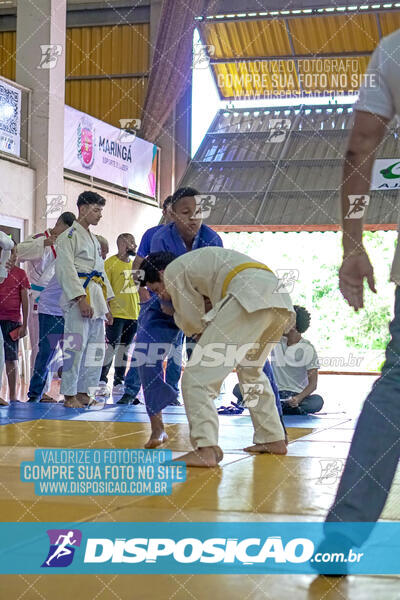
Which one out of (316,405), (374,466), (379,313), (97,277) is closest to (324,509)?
(374,466)

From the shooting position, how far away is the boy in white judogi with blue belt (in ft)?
18.1

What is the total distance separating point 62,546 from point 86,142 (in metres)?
8.79

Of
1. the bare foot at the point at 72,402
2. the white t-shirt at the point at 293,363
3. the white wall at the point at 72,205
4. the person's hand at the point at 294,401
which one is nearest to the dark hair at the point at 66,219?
the bare foot at the point at 72,402

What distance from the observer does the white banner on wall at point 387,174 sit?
11727mm

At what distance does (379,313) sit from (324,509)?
39.3ft

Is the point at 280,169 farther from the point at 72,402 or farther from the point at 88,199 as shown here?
the point at 72,402

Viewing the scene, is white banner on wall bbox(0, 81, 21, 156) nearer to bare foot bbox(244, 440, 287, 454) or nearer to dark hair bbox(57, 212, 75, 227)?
dark hair bbox(57, 212, 75, 227)

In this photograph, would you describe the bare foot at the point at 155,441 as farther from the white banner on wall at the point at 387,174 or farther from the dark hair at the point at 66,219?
the white banner on wall at the point at 387,174

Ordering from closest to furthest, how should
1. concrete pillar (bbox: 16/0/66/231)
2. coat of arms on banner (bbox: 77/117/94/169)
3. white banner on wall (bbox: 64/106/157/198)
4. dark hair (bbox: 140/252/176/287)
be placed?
1. dark hair (bbox: 140/252/176/287)
2. concrete pillar (bbox: 16/0/66/231)
3. white banner on wall (bbox: 64/106/157/198)
4. coat of arms on banner (bbox: 77/117/94/169)

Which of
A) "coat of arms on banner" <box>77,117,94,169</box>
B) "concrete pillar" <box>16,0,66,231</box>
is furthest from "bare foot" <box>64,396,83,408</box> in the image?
"coat of arms on banner" <box>77,117,94,169</box>

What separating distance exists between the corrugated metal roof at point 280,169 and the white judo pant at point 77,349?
256 inches

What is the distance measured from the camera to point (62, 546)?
1822mm

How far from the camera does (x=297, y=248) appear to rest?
13109 millimetres

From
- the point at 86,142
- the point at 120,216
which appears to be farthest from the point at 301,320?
the point at 120,216
